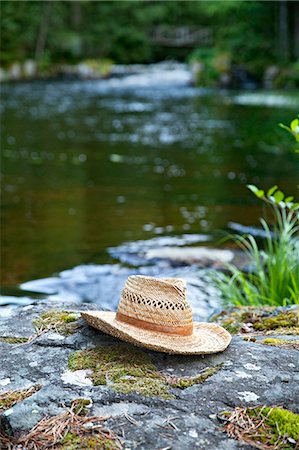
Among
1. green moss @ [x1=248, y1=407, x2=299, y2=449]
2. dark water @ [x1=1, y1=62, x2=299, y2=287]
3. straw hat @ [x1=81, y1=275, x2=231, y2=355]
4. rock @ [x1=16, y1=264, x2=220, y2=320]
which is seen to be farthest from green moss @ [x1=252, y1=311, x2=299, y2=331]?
dark water @ [x1=1, y1=62, x2=299, y2=287]

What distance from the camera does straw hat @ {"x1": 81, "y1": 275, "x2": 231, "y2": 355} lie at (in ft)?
7.17

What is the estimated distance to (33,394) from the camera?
6.45 ft

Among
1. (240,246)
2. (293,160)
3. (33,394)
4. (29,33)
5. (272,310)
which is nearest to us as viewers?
(33,394)

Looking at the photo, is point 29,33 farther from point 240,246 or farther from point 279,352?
point 279,352

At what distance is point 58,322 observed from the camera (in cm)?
246

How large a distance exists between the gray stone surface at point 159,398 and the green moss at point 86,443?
0.14 feet

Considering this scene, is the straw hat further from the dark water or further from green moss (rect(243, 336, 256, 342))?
the dark water

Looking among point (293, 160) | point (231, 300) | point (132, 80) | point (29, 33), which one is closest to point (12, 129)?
point (293, 160)

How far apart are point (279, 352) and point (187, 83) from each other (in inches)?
1090

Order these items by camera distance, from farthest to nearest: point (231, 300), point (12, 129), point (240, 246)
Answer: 1. point (12, 129)
2. point (240, 246)
3. point (231, 300)

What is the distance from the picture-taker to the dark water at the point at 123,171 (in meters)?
6.75

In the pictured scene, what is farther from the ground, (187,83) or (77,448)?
(77,448)

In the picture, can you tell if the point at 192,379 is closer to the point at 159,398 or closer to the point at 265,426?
the point at 159,398

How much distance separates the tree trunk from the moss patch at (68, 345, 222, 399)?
32.8m
